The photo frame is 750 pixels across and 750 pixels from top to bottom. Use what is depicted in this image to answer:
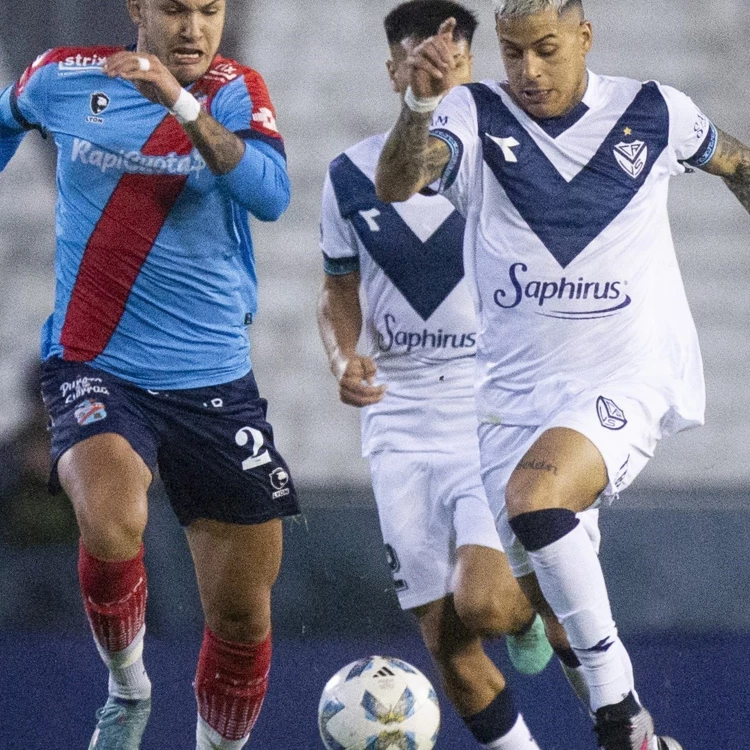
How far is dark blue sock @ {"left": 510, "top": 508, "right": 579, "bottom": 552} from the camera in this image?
357 centimetres

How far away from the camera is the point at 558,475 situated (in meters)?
3.64

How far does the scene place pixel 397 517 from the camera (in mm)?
4801

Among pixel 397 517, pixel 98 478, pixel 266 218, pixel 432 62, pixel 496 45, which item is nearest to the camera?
pixel 432 62

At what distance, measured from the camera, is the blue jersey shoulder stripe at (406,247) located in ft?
15.8

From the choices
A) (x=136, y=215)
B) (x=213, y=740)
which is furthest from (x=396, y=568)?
(x=136, y=215)

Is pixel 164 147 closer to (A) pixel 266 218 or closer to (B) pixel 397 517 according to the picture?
(A) pixel 266 218

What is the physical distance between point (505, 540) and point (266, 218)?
3.54ft

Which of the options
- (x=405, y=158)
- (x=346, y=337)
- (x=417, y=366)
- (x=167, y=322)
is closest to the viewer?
(x=405, y=158)

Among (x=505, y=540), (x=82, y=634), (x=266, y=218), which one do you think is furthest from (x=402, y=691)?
(x=82, y=634)

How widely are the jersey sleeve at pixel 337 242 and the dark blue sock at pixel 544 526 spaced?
4.94 ft

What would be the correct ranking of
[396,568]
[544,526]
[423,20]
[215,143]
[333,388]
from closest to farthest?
[544,526] → [215,143] → [396,568] → [423,20] → [333,388]

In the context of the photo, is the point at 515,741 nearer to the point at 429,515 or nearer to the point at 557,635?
the point at 557,635

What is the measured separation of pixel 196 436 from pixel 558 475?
1.14 meters

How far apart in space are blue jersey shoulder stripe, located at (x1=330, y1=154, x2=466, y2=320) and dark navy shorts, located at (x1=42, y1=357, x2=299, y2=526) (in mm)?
644
